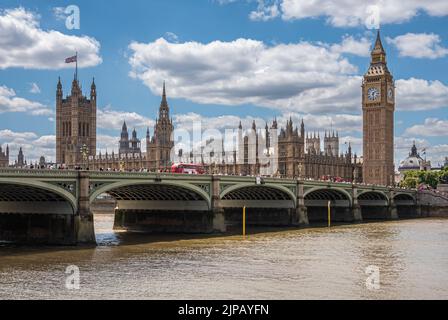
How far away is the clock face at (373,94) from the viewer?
553ft

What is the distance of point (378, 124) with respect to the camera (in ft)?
552

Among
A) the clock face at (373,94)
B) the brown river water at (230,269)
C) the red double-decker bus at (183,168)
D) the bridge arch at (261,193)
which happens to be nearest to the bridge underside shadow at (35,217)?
the brown river water at (230,269)

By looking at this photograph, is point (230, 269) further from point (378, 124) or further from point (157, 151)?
point (157, 151)

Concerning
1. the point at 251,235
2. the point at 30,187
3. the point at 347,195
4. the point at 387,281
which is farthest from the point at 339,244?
the point at 347,195

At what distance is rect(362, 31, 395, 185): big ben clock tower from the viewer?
6575 inches

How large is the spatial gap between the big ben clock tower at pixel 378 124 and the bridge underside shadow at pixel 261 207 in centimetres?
9482

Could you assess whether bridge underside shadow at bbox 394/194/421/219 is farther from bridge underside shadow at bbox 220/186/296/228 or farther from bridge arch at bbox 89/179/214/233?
bridge arch at bbox 89/179/214/233

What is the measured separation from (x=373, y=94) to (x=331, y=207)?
86094mm

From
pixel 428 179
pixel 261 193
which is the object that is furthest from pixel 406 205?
pixel 428 179

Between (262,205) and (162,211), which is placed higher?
(262,205)

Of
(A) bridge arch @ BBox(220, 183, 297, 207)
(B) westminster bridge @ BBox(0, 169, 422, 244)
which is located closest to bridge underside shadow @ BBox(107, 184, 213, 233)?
(B) westminster bridge @ BBox(0, 169, 422, 244)

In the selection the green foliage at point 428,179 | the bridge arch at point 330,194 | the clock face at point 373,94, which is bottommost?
the bridge arch at point 330,194

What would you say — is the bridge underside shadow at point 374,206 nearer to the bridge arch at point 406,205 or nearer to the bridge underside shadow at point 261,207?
the bridge arch at point 406,205

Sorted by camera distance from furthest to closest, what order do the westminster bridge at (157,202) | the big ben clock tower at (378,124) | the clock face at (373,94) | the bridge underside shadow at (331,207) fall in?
the clock face at (373,94) < the big ben clock tower at (378,124) < the bridge underside shadow at (331,207) < the westminster bridge at (157,202)
